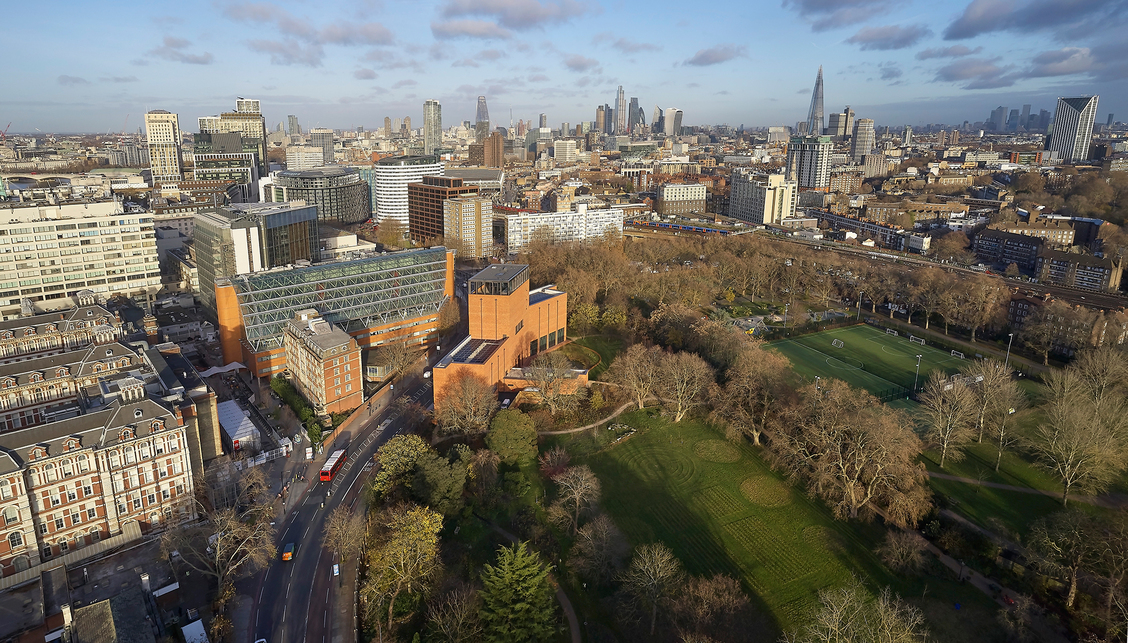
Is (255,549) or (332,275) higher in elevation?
(332,275)

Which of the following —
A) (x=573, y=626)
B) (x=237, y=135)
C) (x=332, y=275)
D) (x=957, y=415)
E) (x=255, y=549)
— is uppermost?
(x=237, y=135)

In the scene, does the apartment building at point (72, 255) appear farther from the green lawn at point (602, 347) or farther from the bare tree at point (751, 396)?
the bare tree at point (751, 396)

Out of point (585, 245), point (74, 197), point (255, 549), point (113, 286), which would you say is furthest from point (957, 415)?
point (74, 197)

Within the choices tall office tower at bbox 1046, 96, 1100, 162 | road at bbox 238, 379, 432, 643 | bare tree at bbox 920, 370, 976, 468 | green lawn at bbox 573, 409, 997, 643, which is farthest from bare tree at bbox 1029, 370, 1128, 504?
tall office tower at bbox 1046, 96, 1100, 162

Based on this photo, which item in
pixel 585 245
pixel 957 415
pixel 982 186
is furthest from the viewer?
pixel 982 186

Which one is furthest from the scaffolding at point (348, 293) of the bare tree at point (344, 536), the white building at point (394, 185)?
the white building at point (394, 185)

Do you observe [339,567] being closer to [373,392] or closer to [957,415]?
[373,392]
